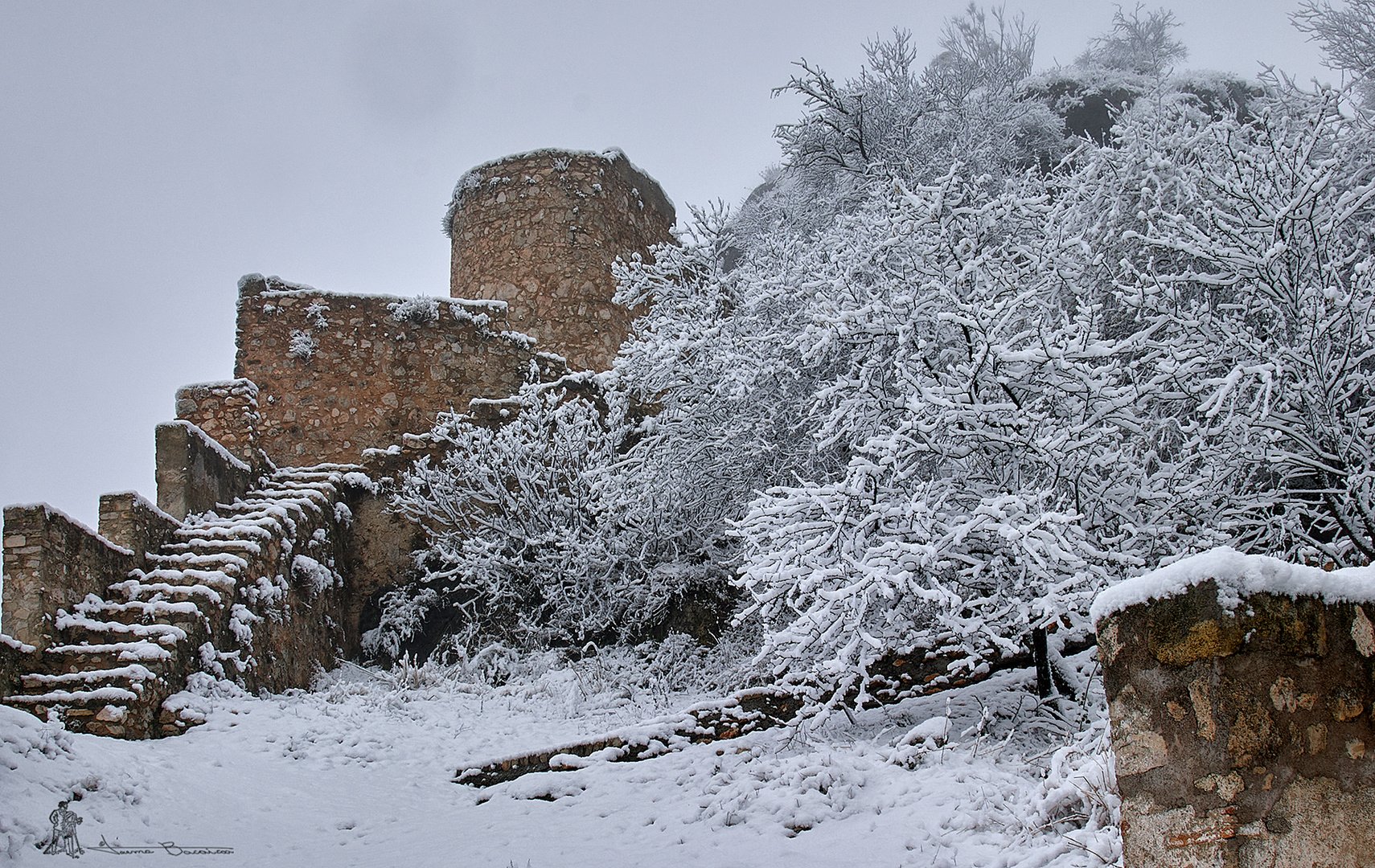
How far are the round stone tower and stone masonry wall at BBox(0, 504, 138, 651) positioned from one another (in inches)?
272

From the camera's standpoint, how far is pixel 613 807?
16.2 feet

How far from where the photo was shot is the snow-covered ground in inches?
151

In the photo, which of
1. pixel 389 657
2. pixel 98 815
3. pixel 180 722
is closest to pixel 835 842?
pixel 98 815

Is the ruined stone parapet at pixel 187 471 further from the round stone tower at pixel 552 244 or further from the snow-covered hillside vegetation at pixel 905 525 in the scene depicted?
the round stone tower at pixel 552 244

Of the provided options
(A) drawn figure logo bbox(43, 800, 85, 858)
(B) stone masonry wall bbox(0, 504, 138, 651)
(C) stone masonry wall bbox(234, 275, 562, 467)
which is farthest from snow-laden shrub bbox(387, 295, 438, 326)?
(A) drawn figure logo bbox(43, 800, 85, 858)

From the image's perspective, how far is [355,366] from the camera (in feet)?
33.7

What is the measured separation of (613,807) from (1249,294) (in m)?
4.31

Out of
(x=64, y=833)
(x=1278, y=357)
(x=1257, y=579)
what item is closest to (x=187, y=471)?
(x=64, y=833)

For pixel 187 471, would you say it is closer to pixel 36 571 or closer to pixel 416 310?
pixel 36 571

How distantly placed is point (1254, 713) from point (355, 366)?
9425 millimetres

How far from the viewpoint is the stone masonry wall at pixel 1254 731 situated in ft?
7.25

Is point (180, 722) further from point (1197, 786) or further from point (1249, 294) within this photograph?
point (1249, 294)

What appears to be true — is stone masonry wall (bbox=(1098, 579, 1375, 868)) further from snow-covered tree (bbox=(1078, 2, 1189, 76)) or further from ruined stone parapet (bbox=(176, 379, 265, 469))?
snow-covered tree (bbox=(1078, 2, 1189, 76))

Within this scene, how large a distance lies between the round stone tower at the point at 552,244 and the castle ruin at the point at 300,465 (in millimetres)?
25
